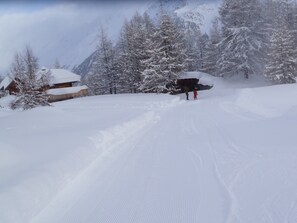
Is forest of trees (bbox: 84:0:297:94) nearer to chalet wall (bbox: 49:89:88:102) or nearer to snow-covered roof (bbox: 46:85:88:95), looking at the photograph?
chalet wall (bbox: 49:89:88:102)

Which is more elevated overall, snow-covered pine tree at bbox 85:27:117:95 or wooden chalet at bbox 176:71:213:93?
snow-covered pine tree at bbox 85:27:117:95

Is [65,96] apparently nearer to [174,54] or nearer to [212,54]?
[174,54]

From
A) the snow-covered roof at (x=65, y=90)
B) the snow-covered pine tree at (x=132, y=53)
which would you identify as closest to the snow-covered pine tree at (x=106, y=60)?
the snow-covered pine tree at (x=132, y=53)

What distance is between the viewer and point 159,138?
1248cm

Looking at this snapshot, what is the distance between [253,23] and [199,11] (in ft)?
345

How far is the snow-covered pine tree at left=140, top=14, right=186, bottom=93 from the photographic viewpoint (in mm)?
37438

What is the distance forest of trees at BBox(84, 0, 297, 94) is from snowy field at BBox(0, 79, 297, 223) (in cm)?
2441

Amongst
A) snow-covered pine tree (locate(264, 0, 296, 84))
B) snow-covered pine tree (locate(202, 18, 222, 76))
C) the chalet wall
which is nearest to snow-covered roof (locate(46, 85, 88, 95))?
the chalet wall

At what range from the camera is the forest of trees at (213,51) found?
36.6m

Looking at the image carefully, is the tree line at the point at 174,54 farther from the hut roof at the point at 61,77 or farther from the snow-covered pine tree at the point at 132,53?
the hut roof at the point at 61,77

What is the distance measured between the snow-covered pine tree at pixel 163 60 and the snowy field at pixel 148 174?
24053 mm

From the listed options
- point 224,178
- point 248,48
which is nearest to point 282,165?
point 224,178

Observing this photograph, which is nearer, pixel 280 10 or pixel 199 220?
pixel 199 220

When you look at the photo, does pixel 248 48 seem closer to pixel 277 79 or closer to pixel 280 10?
pixel 277 79
